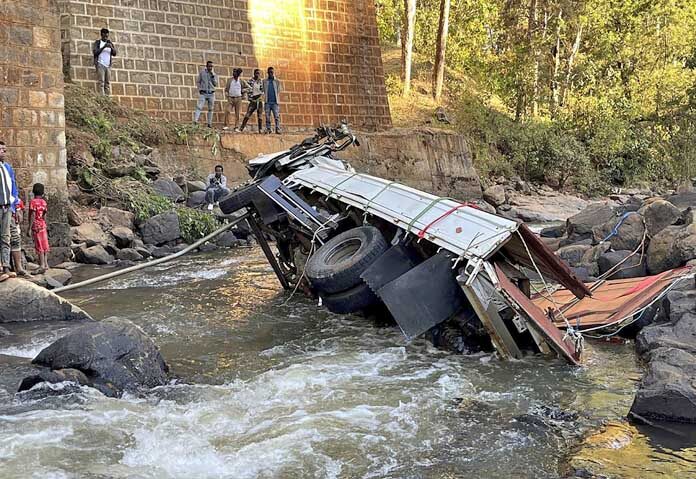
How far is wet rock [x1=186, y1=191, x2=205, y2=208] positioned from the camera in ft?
60.3

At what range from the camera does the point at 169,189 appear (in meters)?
18.3

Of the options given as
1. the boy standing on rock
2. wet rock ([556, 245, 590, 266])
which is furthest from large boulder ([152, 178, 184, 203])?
wet rock ([556, 245, 590, 266])

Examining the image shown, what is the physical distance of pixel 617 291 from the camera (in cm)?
1010

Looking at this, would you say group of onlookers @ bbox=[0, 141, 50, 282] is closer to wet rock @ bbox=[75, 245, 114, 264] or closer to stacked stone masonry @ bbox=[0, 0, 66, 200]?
stacked stone masonry @ bbox=[0, 0, 66, 200]

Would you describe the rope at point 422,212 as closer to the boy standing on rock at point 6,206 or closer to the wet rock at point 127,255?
Answer: the boy standing on rock at point 6,206

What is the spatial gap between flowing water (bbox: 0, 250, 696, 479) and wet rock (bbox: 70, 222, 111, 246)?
5.53m

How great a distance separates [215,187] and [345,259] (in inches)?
392

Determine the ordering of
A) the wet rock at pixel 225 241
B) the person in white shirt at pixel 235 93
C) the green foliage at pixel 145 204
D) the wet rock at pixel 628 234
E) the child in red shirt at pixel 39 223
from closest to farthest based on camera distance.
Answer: the wet rock at pixel 628 234 → the child in red shirt at pixel 39 223 → the green foliage at pixel 145 204 → the wet rock at pixel 225 241 → the person in white shirt at pixel 235 93

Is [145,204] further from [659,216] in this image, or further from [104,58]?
[659,216]

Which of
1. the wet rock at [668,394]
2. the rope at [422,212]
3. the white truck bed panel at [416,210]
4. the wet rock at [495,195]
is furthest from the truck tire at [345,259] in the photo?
the wet rock at [495,195]

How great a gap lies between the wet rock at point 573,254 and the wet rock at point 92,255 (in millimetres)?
7465

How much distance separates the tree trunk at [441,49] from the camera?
96.0ft

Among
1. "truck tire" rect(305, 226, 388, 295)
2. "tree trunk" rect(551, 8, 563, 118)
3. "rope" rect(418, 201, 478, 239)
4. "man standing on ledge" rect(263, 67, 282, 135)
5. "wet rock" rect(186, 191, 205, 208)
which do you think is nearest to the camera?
"rope" rect(418, 201, 478, 239)

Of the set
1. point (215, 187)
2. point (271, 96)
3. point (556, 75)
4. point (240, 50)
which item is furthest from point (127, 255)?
point (556, 75)
